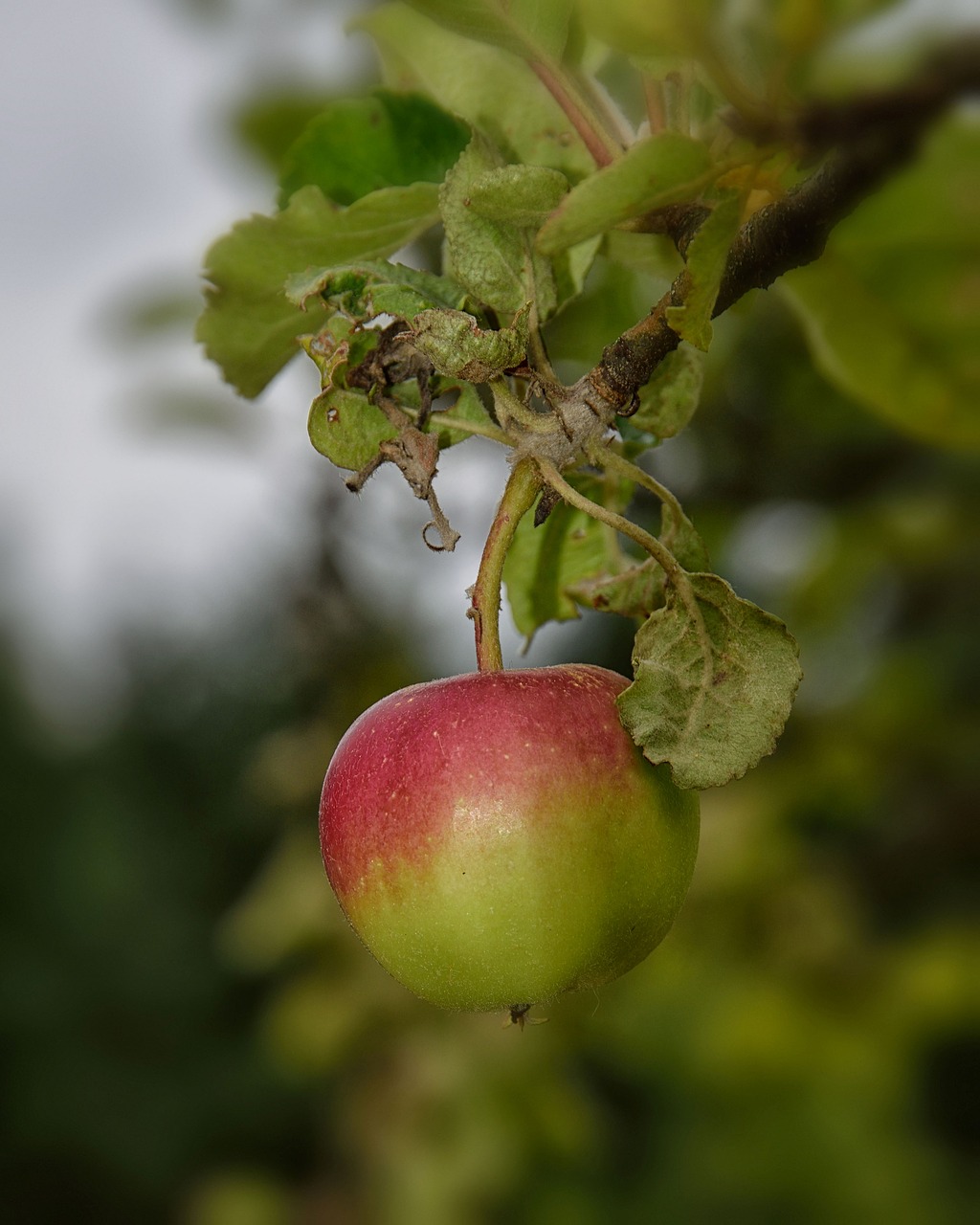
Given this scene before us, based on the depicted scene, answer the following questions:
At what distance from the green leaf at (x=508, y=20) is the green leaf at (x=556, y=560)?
0.22 meters

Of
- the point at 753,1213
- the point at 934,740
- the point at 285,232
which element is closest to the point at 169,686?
the point at 753,1213

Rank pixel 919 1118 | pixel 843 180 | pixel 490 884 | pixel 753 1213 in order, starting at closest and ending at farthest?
pixel 843 180
pixel 490 884
pixel 919 1118
pixel 753 1213

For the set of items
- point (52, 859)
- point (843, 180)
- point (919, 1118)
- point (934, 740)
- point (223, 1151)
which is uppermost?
point (843, 180)

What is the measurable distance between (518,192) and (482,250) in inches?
1.3

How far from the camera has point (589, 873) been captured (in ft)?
1.62

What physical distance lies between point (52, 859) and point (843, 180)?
12297mm

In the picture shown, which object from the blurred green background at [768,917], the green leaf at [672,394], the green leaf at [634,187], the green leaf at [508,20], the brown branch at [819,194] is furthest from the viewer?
the blurred green background at [768,917]

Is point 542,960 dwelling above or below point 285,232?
below

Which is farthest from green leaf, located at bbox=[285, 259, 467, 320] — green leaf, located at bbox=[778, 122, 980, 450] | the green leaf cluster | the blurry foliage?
the blurry foliage

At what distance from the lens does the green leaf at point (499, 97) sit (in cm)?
58

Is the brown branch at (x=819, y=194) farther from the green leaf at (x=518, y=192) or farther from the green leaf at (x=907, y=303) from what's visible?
the green leaf at (x=907, y=303)

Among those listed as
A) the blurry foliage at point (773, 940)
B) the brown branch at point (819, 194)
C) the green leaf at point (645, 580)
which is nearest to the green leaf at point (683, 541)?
the green leaf at point (645, 580)

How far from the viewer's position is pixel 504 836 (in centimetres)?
48

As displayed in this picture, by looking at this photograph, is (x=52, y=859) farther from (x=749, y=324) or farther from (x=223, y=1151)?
(x=749, y=324)
